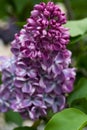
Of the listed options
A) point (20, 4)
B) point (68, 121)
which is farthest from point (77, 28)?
point (20, 4)

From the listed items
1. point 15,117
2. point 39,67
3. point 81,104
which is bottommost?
point 15,117

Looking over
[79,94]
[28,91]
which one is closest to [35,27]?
[28,91]

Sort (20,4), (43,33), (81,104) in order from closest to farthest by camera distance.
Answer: (43,33) < (81,104) < (20,4)

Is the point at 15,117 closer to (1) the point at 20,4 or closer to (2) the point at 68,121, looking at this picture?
(1) the point at 20,4

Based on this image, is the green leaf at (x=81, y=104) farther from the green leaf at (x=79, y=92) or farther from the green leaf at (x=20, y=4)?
the green leaf at (x=20, y=4)

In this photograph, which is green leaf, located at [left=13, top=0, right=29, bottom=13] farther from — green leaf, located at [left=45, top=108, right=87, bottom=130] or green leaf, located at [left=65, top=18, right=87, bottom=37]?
green leaf, located at [left=45, top=108, right=87, bottom=130]

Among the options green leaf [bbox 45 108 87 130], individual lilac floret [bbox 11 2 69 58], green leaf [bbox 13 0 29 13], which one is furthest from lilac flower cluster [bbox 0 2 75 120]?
green leaf [bbox 13 0 29 13]

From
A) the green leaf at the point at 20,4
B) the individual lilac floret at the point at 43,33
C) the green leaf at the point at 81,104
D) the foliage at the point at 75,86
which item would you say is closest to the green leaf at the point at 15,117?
the foliage at the point at 75,86
